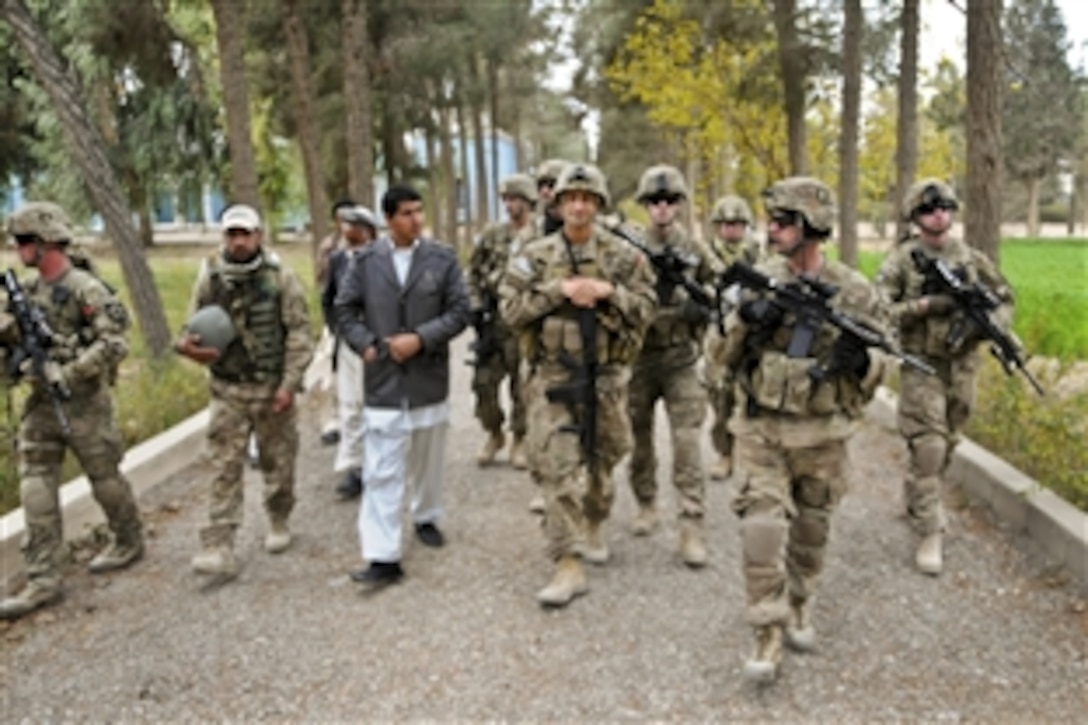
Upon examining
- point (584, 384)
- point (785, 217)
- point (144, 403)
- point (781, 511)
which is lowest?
point (144, 403)

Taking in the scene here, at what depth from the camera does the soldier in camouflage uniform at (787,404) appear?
3621 millimetres

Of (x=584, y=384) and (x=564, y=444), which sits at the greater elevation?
(x=584, y=384)

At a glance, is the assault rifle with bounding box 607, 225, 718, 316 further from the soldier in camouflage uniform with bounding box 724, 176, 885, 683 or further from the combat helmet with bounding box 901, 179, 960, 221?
the combat helmet with bounding box 901, 179, 960, 221

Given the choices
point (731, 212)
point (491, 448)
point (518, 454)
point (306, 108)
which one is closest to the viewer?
point (731, 212)

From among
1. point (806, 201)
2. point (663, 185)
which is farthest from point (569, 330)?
point (806, 201)

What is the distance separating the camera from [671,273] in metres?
4.82

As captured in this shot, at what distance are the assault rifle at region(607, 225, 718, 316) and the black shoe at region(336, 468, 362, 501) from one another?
8.59 feet

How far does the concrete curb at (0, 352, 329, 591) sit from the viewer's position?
479cm

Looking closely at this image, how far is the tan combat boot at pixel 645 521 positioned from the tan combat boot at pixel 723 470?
47.0 inches

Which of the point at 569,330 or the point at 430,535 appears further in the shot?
the point at 430,535

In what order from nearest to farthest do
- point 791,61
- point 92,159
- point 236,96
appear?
point 92,159 → point 236,96 → point 791,61

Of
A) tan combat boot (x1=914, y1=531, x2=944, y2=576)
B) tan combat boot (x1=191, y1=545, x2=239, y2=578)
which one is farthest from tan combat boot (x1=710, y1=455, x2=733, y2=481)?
tan combat boot (x1=191, y1=545, x2=239, y2=578)

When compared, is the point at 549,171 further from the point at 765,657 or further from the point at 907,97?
the point at 907,97

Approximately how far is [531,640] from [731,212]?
3.44 m
